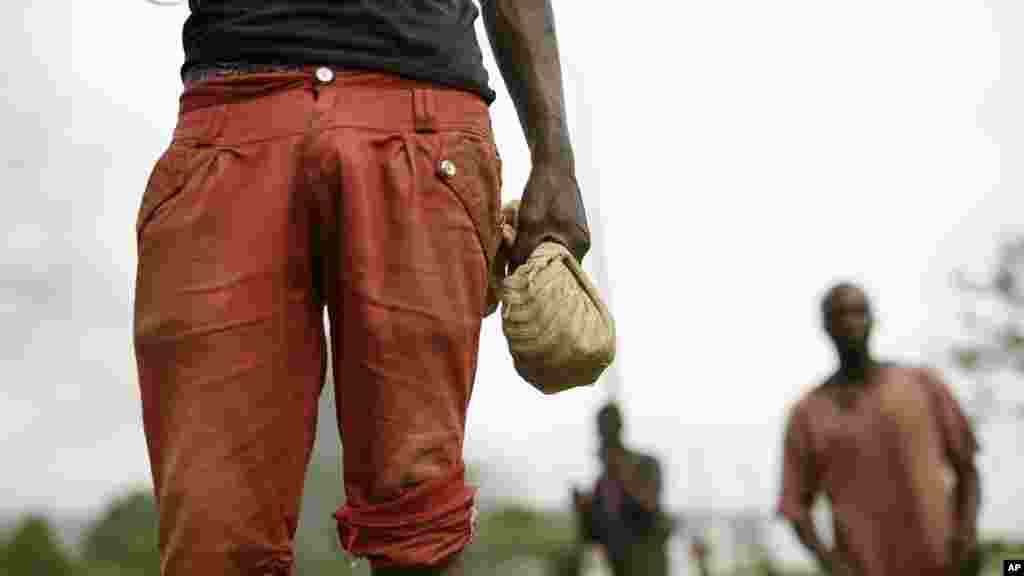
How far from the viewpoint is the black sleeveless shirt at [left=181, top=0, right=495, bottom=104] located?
6.91 ft

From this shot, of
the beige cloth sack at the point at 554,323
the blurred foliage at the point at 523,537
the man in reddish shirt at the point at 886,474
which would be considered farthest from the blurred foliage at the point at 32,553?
the beige cloth sack at the point at 554,323

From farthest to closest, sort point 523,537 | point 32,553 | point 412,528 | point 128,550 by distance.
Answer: point 523,537, point 128,550, point 32,553, point 412,528

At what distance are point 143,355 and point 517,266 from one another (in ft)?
1.47

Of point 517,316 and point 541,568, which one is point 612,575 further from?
point 517,316

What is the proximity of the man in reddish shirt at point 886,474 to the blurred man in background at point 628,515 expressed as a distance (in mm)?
627

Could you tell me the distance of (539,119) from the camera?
7.51 feet

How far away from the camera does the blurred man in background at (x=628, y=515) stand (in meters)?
6.53

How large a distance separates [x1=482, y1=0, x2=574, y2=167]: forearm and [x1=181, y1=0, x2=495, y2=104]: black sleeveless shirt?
139mm

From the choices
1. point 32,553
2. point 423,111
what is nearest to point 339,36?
point 423,111

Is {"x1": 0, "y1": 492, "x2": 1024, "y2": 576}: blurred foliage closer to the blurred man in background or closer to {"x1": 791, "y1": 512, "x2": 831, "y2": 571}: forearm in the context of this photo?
the blurred man in background

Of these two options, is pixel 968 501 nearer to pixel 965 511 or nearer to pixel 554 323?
pixel 965 511

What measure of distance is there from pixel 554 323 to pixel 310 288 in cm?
27

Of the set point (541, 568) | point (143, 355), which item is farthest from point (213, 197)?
point (541, 568)

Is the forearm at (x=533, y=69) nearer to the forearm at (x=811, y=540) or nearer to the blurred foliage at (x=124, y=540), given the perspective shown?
the forearm at (x=811, y=540)
